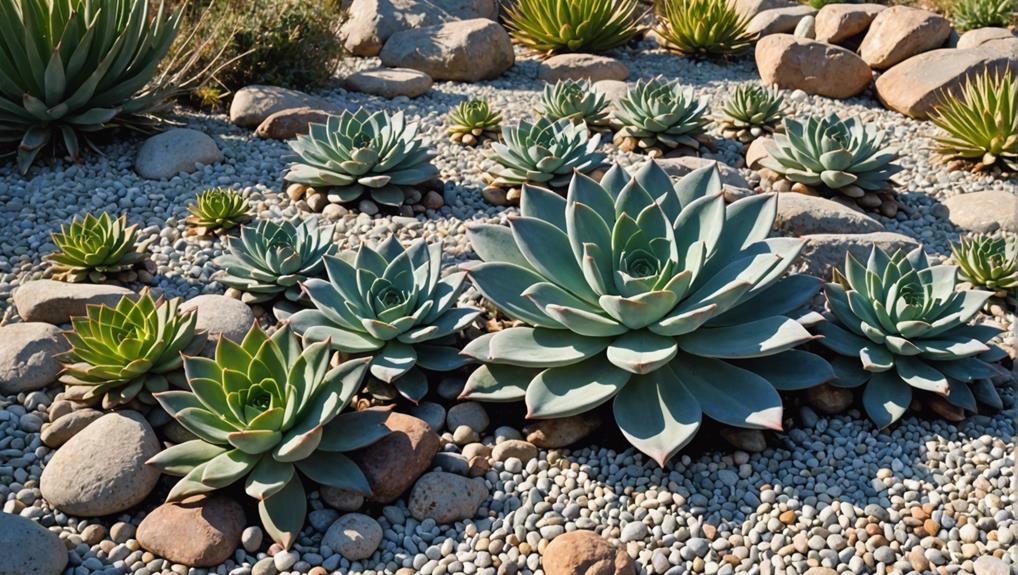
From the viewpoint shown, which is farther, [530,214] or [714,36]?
[714,36]

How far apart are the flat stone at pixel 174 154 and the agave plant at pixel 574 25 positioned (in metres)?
3.35

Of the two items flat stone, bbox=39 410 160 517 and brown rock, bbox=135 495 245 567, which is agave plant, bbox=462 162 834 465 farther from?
flat stone, bbox=39 410 160 517

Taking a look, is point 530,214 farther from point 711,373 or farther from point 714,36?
point 714,36

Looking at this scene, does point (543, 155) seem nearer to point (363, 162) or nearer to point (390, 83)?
point (363, 162)

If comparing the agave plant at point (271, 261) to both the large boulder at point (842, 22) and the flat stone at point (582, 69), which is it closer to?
the flat stone at point (582, 69)

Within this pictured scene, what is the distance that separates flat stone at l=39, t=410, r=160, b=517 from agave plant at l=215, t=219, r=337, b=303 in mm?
923

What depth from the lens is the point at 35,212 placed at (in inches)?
187

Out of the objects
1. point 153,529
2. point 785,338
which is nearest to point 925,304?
point 785,338

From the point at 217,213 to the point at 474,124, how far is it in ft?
6.20

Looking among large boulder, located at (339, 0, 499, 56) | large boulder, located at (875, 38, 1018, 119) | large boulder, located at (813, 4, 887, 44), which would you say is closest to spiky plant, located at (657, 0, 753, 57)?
large boulder, located at (813, 4, 887, 44)

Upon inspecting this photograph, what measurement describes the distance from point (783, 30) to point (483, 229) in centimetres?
539

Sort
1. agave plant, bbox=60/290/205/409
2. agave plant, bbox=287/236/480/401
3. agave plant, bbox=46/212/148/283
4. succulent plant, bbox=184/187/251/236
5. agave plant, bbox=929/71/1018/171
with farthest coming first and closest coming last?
agave plant, bbox=929/71/1018/171
succulent plant, bbox=184/187/251/236
agave plant, bbox=46/212/148/283
agave plant, bbox=287/236/480/401
agave plant, bbox=60/290/205/409

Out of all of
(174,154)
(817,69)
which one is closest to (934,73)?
(817,69)

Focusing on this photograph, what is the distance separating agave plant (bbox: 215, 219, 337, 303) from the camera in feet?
12.8
